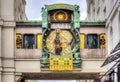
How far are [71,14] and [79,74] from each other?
7280 millimetres

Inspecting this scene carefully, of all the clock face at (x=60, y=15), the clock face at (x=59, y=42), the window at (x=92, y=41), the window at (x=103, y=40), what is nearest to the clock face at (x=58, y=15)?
the clock face at (x=60, y=15)

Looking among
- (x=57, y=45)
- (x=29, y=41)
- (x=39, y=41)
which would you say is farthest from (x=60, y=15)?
(x=29, y=41)

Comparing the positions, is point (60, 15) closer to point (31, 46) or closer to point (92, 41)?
point (92, 41)

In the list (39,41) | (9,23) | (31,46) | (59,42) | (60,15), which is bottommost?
(31,46)

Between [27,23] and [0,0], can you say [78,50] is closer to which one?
[27,23]

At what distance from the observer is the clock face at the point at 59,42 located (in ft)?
203

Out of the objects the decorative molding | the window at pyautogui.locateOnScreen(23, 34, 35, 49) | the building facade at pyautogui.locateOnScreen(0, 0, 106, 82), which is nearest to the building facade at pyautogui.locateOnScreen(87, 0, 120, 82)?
the building facade at pyautogui.locateOnScreen(0, 0, 106, 82)

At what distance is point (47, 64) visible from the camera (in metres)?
61.2

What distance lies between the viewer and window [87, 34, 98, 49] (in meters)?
62.4

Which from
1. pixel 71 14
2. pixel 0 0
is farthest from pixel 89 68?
pixel 0 0

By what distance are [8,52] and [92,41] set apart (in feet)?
32.5

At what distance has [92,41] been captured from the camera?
205 ft

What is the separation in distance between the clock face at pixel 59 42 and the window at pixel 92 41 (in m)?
2.13

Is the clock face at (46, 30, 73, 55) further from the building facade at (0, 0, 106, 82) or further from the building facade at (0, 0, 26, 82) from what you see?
the building facade at (0, 0, 26, 82)
